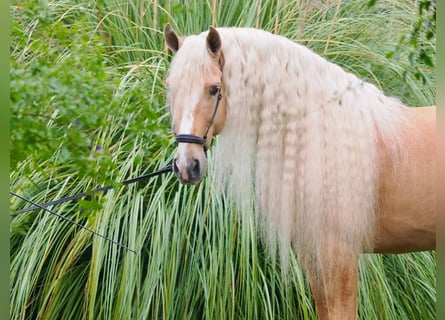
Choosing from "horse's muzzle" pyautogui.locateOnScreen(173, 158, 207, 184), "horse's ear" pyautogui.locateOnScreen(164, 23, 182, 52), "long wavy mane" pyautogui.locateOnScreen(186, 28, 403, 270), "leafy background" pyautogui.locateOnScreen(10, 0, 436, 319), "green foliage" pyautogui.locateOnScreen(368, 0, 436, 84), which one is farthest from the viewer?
"leafy background" pyautogui.locateOnScreen(10, 0, 436, 319)

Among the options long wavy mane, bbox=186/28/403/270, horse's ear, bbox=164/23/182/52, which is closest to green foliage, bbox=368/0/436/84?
long wavy mane, bbox=186/28/403/270

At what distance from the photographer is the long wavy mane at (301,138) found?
2.45m

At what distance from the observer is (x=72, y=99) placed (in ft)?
5.81

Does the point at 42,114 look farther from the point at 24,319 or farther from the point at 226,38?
the point at 24,319

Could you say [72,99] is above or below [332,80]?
above

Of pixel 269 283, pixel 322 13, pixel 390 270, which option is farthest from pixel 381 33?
pixel 269 283

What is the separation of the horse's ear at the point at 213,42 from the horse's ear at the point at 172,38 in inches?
8.0

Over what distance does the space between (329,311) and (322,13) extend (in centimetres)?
238

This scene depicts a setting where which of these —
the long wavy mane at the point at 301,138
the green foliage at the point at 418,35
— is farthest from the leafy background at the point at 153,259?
the green foliage at the point at 418,35

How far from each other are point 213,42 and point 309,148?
19.6 inches

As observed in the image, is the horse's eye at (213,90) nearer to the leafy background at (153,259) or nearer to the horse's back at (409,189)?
the leafy background at (153,259)

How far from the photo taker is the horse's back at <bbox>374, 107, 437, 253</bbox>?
8.34ft

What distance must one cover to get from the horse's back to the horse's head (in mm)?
638

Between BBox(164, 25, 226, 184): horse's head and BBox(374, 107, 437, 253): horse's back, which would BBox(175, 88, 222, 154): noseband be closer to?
BBox(164, 25, 226, 184): horse's head
